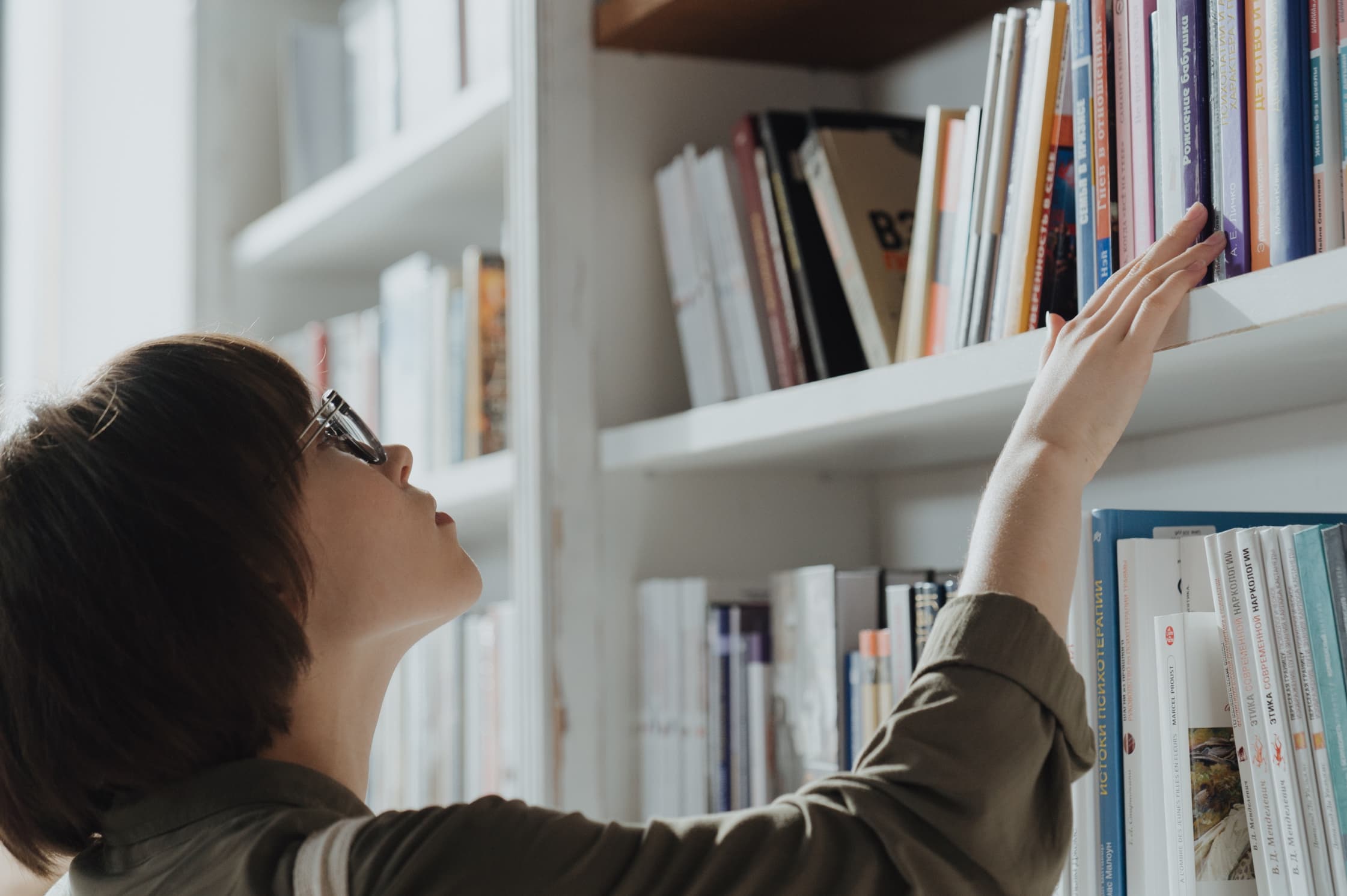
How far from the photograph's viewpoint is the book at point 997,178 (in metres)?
1.01

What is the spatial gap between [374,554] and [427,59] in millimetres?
1053

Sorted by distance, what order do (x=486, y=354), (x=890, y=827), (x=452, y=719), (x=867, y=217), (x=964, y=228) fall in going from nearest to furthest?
(x=890, y=827) → (x=964, y=228) → (x=867, y=217) → (x=486, y=354) → (x=452, y=719)

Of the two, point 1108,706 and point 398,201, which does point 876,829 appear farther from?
point 398,201

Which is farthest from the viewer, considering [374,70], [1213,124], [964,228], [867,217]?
[374,70]

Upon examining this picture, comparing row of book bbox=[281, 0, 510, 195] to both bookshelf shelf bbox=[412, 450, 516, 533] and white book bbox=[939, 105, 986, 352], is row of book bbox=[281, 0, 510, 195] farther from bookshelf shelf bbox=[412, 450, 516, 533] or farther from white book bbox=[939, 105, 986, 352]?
white book bbox=[939, 105, 986, 352]

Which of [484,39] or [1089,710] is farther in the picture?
[484,39]

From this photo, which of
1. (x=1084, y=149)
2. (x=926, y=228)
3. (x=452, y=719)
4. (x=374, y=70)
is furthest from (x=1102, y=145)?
(x=374, y=70)

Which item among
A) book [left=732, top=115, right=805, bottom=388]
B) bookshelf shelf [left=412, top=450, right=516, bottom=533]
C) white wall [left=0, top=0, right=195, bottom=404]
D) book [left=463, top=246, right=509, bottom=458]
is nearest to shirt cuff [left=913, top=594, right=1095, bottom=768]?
book [left=732, top=115, right=805, bottom=388]

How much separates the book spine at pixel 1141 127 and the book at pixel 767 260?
42 centimetres

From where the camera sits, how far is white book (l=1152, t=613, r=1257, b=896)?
87 cm

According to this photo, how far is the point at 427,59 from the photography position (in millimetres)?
1867

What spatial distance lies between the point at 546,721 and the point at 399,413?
2.20 ft

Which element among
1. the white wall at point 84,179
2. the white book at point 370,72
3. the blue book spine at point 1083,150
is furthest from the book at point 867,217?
the white wall at point 84,179

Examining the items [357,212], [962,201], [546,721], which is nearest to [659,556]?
[546,721]
